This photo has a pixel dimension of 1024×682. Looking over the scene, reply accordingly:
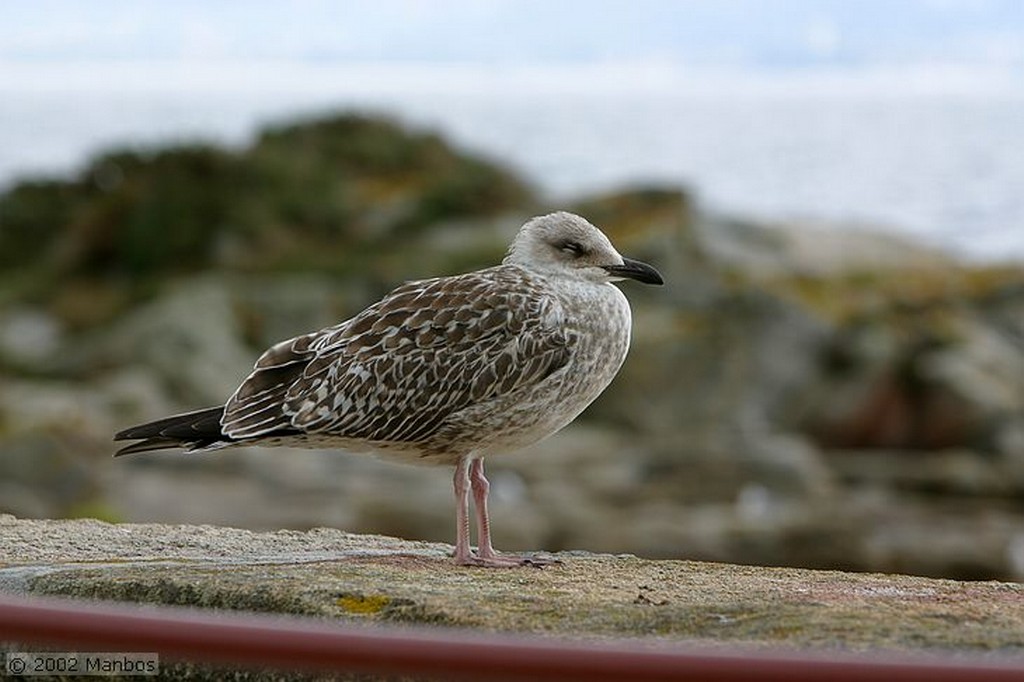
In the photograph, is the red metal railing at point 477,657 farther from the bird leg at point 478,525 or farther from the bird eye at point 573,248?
the bird eye at point 573,248

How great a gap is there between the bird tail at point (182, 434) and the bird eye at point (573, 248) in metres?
1.43

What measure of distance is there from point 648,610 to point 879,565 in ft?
42.9

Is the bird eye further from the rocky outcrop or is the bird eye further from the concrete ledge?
the rocky outcrop

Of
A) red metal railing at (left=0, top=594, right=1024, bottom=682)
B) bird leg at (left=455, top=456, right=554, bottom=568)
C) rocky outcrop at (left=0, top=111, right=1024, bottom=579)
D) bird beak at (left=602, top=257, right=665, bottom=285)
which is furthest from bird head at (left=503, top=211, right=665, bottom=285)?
rocky outcrop at (left=0, top=111, right=1024, bottom=579)

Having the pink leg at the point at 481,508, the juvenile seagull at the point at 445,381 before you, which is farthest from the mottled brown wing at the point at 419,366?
the pink leg at the point at 481,508

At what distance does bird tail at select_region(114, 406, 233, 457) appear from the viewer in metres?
6.23

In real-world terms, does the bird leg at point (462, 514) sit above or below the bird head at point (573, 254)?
below

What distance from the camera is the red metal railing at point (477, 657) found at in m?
2.21

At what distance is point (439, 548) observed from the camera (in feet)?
20.9

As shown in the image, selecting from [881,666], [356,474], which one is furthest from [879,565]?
[881,666]

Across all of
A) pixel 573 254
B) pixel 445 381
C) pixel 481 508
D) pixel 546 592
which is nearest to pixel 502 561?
pixel 481 508

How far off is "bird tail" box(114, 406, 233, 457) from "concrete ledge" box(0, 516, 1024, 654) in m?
0.34

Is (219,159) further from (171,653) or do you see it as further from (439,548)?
(171,653)

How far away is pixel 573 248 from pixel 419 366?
83 centimetres
